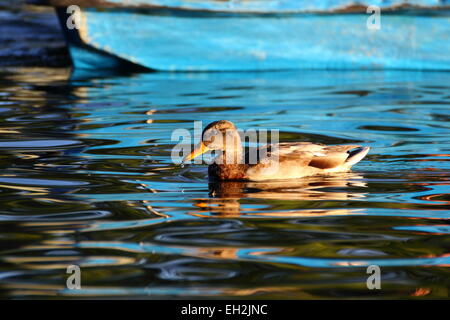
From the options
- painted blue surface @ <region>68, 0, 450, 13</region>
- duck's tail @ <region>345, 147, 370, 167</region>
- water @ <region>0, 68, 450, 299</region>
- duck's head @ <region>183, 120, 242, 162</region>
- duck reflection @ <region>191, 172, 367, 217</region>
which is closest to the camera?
water @ <region>0, 68, 450, 299</region>

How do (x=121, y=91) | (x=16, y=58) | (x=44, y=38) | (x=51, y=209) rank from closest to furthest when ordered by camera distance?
(x=51, y=209)
(x=121, y=91)
(x=16, y=58)
(x=44, y=38)

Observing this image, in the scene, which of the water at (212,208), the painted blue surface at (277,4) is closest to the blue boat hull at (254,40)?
the painted blue surface at (277,4)

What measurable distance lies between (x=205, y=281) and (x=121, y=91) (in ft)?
27.0

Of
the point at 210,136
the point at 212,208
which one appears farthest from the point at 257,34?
the point at 212,208

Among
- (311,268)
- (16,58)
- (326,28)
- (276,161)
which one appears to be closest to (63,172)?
(276,161)

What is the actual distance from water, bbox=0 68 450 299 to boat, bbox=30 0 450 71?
281 cm

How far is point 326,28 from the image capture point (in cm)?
1427

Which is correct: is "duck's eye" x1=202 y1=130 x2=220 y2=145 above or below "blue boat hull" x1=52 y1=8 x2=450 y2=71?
below

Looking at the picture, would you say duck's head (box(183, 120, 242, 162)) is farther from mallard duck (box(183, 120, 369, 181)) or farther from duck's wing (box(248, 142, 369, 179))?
duck's wing (box(248, 142, 369, 179))

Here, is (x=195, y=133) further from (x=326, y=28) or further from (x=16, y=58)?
(x=16, y=58)

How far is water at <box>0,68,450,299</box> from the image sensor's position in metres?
4.65

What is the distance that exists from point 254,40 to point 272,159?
7.52m

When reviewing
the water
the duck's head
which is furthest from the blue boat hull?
the duck's head

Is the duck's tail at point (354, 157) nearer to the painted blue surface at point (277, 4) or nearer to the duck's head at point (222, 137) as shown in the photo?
the duck's head at point (222, 137)
